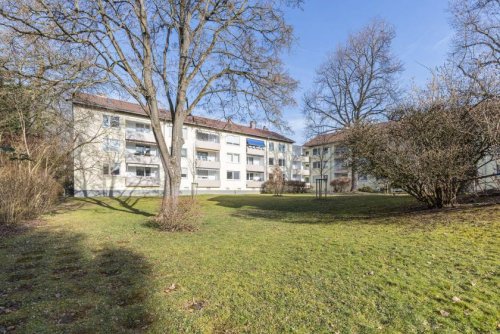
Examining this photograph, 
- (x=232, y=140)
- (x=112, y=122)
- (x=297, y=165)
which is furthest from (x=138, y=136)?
(x=297, y=165)

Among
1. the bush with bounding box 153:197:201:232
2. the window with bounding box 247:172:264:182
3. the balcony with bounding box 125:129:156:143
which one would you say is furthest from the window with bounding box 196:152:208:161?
the bush with bounding box 153:197:201:232

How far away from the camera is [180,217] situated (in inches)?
379

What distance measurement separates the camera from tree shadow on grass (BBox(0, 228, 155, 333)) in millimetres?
3529

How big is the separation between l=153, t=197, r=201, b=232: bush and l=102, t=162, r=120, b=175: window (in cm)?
2670

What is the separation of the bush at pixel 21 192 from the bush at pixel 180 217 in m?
5.17

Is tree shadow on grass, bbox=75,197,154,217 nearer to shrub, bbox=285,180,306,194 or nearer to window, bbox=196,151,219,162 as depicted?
window, bbox=196,151,219,162

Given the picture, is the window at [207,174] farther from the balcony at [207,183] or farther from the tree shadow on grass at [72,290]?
the tree shadow on grass at [72,290]

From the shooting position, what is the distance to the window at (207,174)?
4234 cm

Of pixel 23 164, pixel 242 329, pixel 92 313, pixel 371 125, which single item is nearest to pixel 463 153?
pixel 371 125

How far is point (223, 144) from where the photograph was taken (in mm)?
45438

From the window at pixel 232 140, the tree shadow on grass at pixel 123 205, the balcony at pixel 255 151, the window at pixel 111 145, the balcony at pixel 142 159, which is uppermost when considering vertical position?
the window at pixel 232 140

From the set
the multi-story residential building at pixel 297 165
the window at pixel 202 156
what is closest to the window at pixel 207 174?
the window at pixel 202 156

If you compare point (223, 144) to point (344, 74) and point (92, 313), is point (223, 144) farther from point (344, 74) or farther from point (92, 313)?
point (92, 313)

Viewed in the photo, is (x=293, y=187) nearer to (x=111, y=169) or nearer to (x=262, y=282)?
(x=111, y=169)
